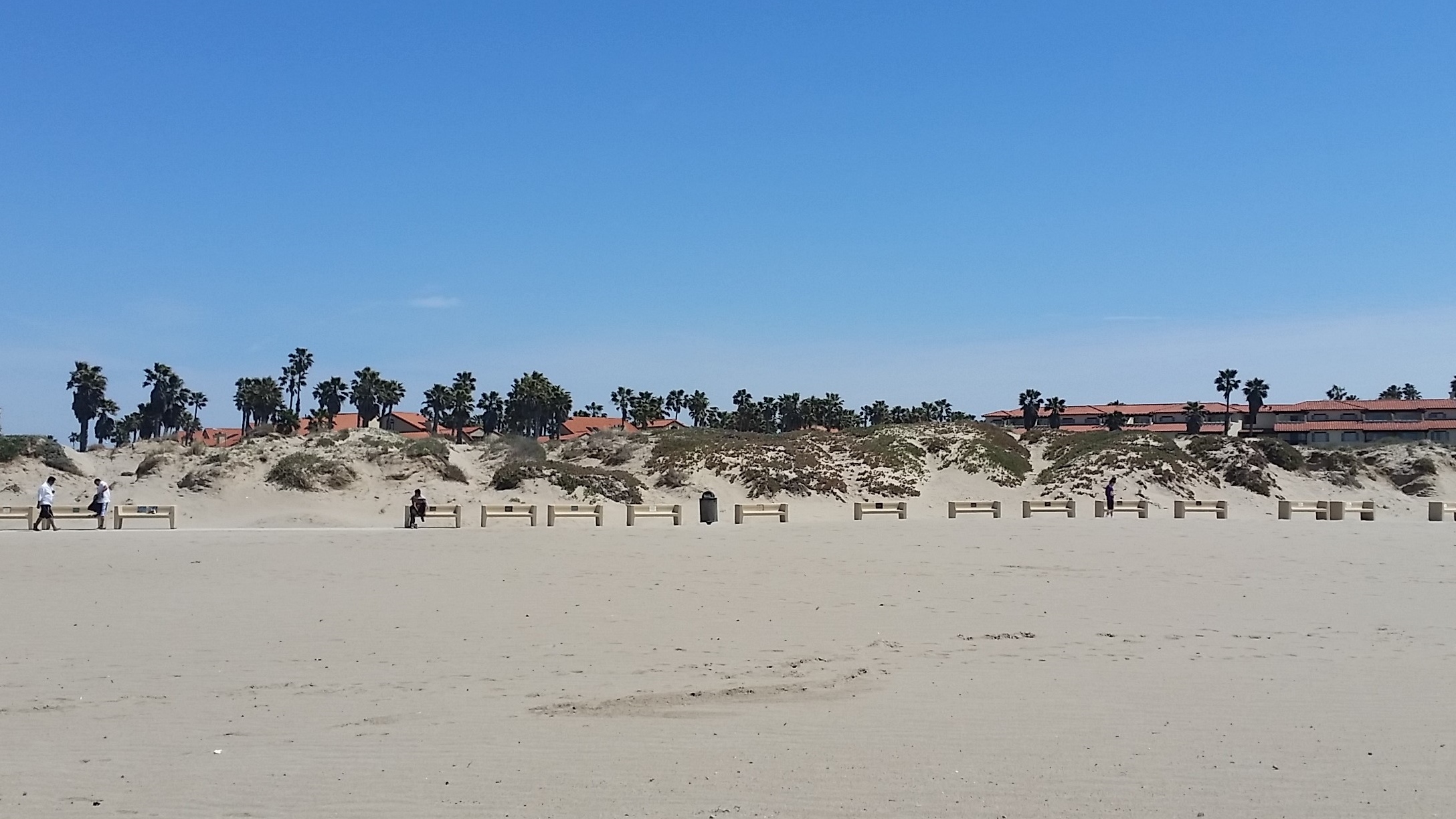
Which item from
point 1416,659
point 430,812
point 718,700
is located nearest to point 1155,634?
point 1416,659

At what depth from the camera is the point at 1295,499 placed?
45812 millimetres

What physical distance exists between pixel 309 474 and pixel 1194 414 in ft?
227

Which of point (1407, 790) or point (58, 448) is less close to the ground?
point (58, 448)

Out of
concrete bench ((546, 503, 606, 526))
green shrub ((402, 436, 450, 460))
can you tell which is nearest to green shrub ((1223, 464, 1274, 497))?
concrete bench ((546, 503, 606, 526))

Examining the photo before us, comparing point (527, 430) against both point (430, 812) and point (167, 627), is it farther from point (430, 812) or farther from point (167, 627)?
point (430, 812)

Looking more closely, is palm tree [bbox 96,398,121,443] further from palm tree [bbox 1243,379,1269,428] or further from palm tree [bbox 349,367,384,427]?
palm tree [bbox 1243,379,1269,428]

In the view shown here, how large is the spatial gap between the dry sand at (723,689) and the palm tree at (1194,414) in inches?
2749

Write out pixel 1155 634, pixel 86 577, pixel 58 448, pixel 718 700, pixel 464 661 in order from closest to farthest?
pixel 718 700 < pixel 464 661 < pixel 1155 634 < pixel 86 577 < pixel 58 448

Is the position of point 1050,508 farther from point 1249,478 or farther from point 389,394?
point 389,394

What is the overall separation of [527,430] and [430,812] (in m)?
78.2

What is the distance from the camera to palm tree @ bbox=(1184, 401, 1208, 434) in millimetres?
83688

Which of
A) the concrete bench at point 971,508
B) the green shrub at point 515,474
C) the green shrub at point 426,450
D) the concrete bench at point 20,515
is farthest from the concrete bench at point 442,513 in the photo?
the concrete bench at point 971,508

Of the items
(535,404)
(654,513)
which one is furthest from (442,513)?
(535,404)

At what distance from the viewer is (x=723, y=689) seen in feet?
29.7
